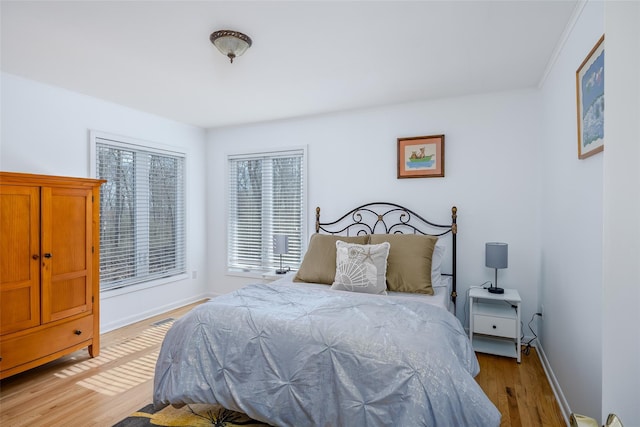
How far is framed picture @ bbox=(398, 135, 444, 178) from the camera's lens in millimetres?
3500

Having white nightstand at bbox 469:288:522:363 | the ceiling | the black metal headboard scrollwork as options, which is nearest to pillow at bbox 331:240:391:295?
the black metal headboard scrollwork

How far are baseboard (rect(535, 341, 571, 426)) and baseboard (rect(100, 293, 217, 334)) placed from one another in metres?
4.12

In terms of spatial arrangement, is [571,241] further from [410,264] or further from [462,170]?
[462,170]

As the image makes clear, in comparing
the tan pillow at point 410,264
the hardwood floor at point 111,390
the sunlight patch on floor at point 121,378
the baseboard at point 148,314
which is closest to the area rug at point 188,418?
the hardwood floor at point 111,390

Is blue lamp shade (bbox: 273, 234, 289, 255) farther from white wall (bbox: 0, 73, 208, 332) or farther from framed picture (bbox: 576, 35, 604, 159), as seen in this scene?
framed picture (bbox: 576, 35, 604, 159)

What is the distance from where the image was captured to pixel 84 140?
11.2 ft

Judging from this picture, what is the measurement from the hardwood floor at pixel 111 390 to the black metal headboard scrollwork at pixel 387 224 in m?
0.88

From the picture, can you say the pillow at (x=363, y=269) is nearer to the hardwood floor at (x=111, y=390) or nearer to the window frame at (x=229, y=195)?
the hardwood floor at (x=111, y=390)

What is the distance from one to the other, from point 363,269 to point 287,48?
1.87 meters

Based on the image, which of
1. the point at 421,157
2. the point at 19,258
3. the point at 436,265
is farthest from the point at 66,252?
the point at 421,157

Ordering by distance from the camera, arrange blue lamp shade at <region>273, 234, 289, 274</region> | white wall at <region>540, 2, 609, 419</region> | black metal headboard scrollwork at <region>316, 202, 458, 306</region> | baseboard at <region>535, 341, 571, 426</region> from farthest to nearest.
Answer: blue lamp shade at <region>273, 234, 289, 274</region>, black metal headboard scrollwork at <region>316, 202, 458, 306</region>, baseboard at <region>535, 341, 571, 426</region>, white wall at <region>540, 2, 609, 419</region>

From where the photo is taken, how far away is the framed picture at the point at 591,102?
1.57 meters

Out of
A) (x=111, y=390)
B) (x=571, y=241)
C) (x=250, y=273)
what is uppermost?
(x=571, y=241)

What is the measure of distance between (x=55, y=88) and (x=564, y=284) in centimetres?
466
